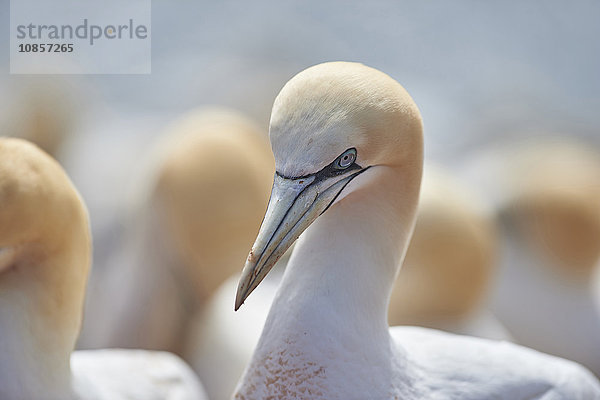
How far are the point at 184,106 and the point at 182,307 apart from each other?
1282 mm

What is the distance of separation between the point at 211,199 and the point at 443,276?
0.57m

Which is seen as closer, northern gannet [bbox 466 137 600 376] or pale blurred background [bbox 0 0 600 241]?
northern gannet [bbox 466 137 600 376]

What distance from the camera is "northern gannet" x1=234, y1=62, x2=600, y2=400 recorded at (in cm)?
91

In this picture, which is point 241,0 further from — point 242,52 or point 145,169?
point 145,169

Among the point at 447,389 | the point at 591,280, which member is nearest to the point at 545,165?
the point at 591,280

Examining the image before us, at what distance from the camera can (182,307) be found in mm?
1989

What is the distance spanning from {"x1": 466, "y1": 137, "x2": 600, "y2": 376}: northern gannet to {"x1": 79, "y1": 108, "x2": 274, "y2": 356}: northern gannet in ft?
2.26

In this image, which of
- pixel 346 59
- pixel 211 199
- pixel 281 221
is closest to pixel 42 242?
pixel 281 221

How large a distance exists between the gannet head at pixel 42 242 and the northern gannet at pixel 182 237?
67 cm

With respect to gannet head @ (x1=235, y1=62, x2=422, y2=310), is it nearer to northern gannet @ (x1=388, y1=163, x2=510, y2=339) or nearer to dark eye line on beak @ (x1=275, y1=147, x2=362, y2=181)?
dark eye line on beak @ (x1=275, y1=147, x2=362, y2=181)

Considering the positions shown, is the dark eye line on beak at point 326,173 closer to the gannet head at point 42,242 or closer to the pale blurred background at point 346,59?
the gannet head at point 42,242

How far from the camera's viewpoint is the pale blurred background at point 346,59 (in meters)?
2.58

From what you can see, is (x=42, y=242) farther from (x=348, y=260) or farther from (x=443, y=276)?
(x=443, y=276)

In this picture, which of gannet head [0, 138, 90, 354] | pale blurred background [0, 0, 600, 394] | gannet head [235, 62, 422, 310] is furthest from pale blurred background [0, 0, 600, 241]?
gannet head [235, 62, 422, 310]
